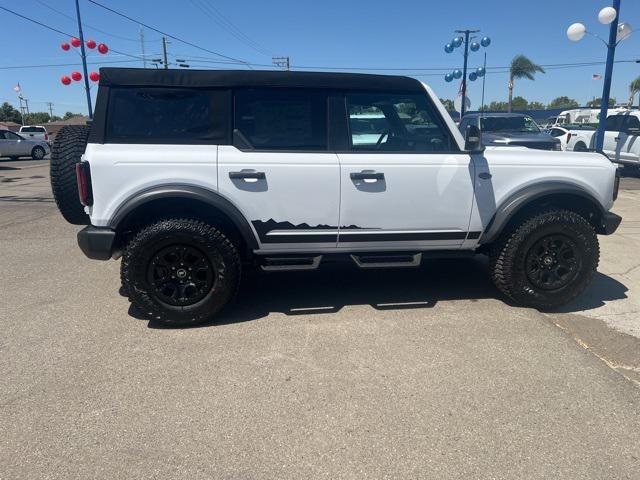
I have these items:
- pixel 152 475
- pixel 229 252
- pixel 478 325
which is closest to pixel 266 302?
pixel 229 252

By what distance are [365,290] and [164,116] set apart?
7.77ft

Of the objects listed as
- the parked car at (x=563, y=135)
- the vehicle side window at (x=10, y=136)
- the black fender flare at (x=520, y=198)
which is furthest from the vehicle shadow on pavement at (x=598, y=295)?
the vehicle side window at (x=10, y=136)

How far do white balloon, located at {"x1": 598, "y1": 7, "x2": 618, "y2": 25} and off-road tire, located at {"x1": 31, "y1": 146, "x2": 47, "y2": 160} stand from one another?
80.4ft

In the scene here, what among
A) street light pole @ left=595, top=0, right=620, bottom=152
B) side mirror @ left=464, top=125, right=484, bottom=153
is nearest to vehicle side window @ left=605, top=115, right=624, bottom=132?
street light pole @ left=595, top=0, right=620, bottom=152

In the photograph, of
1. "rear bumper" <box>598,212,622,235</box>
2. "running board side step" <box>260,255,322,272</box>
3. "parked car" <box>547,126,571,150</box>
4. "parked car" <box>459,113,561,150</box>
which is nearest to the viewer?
"running board side step" <box>260,255,322,272</box>

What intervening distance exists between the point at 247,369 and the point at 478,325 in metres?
1.87

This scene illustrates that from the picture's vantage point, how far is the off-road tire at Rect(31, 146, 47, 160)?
23763 mm

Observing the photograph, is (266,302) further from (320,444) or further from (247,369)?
(320,444)

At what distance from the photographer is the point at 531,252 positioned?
3996 millimetres

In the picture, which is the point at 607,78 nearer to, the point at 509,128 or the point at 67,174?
the point at 509,128

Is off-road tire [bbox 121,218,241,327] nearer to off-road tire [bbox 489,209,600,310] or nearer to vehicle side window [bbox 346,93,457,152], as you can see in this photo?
vehicle side window [bbox 346,93,457,152]

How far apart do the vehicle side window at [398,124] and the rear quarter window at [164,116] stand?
3.63 ft

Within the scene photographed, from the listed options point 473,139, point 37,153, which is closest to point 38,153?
point 37,153

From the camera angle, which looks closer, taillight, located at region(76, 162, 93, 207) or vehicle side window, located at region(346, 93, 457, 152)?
taillight, located at region(76, 162, 93, 207)
